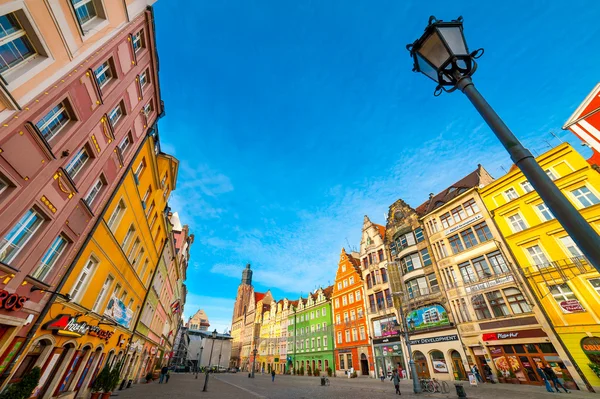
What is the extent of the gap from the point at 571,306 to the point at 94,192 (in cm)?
3122

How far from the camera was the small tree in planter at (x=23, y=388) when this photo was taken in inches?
279

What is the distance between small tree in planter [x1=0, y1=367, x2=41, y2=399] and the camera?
709 cm

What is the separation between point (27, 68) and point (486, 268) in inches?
1259

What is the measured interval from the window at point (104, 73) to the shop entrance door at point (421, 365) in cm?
3475

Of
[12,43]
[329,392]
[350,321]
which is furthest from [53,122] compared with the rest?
[350,321]

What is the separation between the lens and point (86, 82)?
32.9 feet

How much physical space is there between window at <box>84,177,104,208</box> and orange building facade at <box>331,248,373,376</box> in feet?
115

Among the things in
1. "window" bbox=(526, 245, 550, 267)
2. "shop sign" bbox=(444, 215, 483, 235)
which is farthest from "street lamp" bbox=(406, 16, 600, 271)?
"shop sign" bbox=(444, 215, 483, 235)

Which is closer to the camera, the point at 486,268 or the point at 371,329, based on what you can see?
the point at 486,268

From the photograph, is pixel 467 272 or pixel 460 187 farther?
pixel 460 187

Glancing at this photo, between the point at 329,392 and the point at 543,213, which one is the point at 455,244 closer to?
the point at 543,213

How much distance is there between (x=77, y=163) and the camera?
1068 cm

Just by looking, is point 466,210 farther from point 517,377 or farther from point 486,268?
point 517,377

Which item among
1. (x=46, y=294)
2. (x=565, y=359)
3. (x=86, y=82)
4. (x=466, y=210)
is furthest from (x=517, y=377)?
(x=86, y=82)
